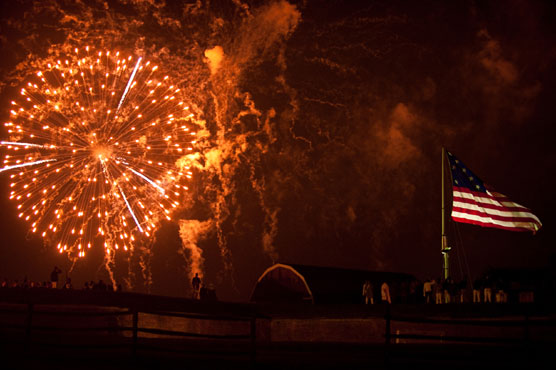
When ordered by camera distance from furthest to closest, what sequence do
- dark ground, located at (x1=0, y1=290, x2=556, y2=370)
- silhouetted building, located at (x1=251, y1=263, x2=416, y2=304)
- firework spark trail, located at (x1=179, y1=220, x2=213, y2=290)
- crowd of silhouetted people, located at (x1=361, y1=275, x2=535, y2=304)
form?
firework spark trail, located at (x1=179, y1=220, x2=213, y2=290) → silhouetted building, located at (x1=251, y1=263, x2=416, y2=304) → crowd of silhouetted people, located at (x1=361, y1=275, x2=535, y2=304) → dark ground, located at (x1=0, y1=290, x2=556, y2=370)

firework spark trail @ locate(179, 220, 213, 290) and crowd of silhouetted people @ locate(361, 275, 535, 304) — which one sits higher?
firework spark trail @ locate(179, 220, 213, 290)

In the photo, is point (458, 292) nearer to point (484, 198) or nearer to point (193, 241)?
point (484, 198)

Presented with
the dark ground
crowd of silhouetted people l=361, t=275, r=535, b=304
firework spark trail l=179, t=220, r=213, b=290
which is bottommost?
the dark ground

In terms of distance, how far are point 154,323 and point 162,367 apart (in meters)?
8.96

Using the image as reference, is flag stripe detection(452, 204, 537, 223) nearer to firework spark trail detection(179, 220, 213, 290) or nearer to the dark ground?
the dark ground

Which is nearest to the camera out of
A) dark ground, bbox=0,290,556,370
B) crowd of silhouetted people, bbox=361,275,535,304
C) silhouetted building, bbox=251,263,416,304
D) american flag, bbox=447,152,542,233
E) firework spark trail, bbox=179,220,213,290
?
dark ground, bbox=0,290,556,370

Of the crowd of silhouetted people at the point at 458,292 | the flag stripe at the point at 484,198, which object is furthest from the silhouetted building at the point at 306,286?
the flag stripe at the point at 484,198

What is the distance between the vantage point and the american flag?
23562 millimetres

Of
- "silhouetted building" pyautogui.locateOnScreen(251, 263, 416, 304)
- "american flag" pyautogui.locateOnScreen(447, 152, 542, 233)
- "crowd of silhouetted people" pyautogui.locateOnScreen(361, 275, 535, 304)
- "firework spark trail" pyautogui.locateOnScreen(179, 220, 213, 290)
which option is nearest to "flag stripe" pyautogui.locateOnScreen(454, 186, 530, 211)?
"american flag" pyautogui.locateOnScreen(447, 152, 542, 233)

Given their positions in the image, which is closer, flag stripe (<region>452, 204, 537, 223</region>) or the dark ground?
the dark ground

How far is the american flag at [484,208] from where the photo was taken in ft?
77.3

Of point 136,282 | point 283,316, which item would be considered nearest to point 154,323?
point 283,316

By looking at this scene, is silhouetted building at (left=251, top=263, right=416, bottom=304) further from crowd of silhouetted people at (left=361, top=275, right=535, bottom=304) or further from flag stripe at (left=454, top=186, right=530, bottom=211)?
flag stripe at (left=454, top=186, right=530, bottom=211)

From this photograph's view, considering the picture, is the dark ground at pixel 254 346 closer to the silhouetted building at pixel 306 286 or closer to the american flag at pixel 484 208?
the american flag at pixel 484 208
